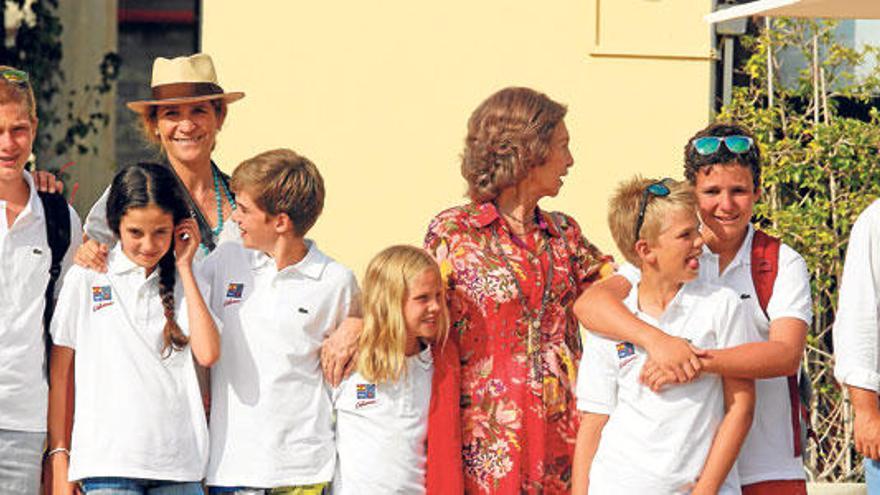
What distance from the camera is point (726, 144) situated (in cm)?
481

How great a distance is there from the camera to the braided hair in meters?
4.92

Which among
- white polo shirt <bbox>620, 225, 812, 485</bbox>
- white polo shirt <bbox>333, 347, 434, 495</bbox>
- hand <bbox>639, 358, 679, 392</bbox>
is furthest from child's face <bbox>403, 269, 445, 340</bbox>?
white polo shirt <bbox>620, 225, 812, 485</bbox>

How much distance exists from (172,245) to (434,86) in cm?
296

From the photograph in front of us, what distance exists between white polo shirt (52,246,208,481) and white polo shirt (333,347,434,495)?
42 cm

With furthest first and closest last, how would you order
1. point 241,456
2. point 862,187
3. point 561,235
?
point 862,187, point 561,235, point 241,456

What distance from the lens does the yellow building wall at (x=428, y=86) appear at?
7711mm

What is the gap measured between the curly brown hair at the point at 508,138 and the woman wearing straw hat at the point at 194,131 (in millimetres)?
809

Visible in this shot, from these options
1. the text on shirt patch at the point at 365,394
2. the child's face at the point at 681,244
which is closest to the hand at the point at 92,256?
the text on shirt patch at the point at 365,394

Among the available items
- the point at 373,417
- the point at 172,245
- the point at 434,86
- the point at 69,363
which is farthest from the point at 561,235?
the point at 434,86

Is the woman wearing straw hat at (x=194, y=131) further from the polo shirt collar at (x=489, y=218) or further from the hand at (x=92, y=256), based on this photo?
the polo shirt collar at (x=489, y=218)

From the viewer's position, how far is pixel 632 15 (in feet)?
25.2

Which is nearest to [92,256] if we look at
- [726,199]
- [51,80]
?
[726,199]

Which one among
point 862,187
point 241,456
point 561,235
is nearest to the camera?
point 241,456

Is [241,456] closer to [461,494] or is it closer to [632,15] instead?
[461,494]
